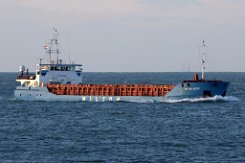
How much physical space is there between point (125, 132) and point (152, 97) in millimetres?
31726

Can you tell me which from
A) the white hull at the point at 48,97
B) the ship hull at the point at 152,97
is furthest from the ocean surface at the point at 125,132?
the white hull at the point at 48,97

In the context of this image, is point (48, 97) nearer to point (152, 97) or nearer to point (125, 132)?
point (152, 97)

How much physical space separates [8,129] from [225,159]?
25434mm

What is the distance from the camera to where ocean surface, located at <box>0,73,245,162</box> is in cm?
5019

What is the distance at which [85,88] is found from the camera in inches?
3907

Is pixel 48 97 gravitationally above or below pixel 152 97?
below

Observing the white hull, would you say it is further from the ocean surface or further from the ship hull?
the ocean surface

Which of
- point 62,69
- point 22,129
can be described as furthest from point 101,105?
point 22,129

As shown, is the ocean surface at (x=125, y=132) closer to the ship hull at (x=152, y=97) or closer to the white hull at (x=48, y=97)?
the ship hull at (x=152, y=97)

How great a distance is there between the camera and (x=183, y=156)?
49.7 meters

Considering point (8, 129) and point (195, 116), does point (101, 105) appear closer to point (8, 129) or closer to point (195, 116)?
point (195, 116)

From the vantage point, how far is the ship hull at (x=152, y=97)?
88500 mm

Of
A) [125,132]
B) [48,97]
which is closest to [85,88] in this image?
[48,97]

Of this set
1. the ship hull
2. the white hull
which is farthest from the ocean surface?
the white hull
